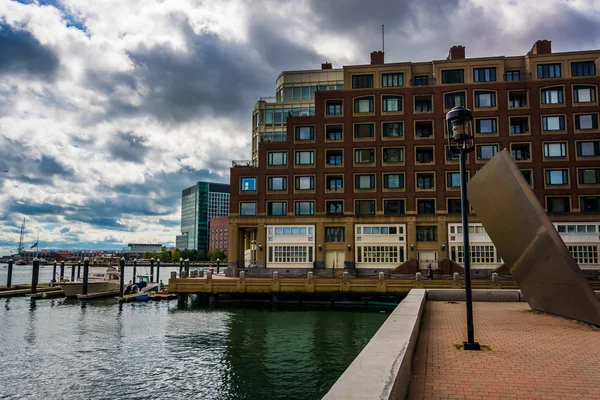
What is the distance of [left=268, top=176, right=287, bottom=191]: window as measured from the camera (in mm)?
64750

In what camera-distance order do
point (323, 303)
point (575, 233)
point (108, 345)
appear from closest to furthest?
point (108, 345), point (323, 303), point (575, 233)

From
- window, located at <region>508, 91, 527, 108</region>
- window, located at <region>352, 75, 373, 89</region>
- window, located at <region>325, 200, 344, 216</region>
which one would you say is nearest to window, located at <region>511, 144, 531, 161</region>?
window, located at <region>508, 91, 527, 108</region>

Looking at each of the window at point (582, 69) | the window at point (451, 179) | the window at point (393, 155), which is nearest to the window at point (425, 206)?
the window at point (451, 179)

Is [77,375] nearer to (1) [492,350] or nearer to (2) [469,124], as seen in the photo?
(1) [492,350]

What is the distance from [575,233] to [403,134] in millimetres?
24832

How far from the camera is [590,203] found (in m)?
59.8

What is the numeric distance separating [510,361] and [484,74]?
60.3 metres

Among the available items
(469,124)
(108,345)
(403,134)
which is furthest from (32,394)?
(403,134)

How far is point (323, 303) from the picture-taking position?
47.0m

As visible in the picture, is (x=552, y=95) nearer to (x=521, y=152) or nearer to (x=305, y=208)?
(x=521, y=152)

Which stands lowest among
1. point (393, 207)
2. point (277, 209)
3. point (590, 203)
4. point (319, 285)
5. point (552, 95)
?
point (319, 285)

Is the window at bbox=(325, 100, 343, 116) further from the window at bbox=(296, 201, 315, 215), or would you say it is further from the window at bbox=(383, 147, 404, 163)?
the window at bbox=(296, 201, 315, 215)

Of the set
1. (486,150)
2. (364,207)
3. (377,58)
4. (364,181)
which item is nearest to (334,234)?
(364,207)

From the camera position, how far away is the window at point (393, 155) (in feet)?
207
